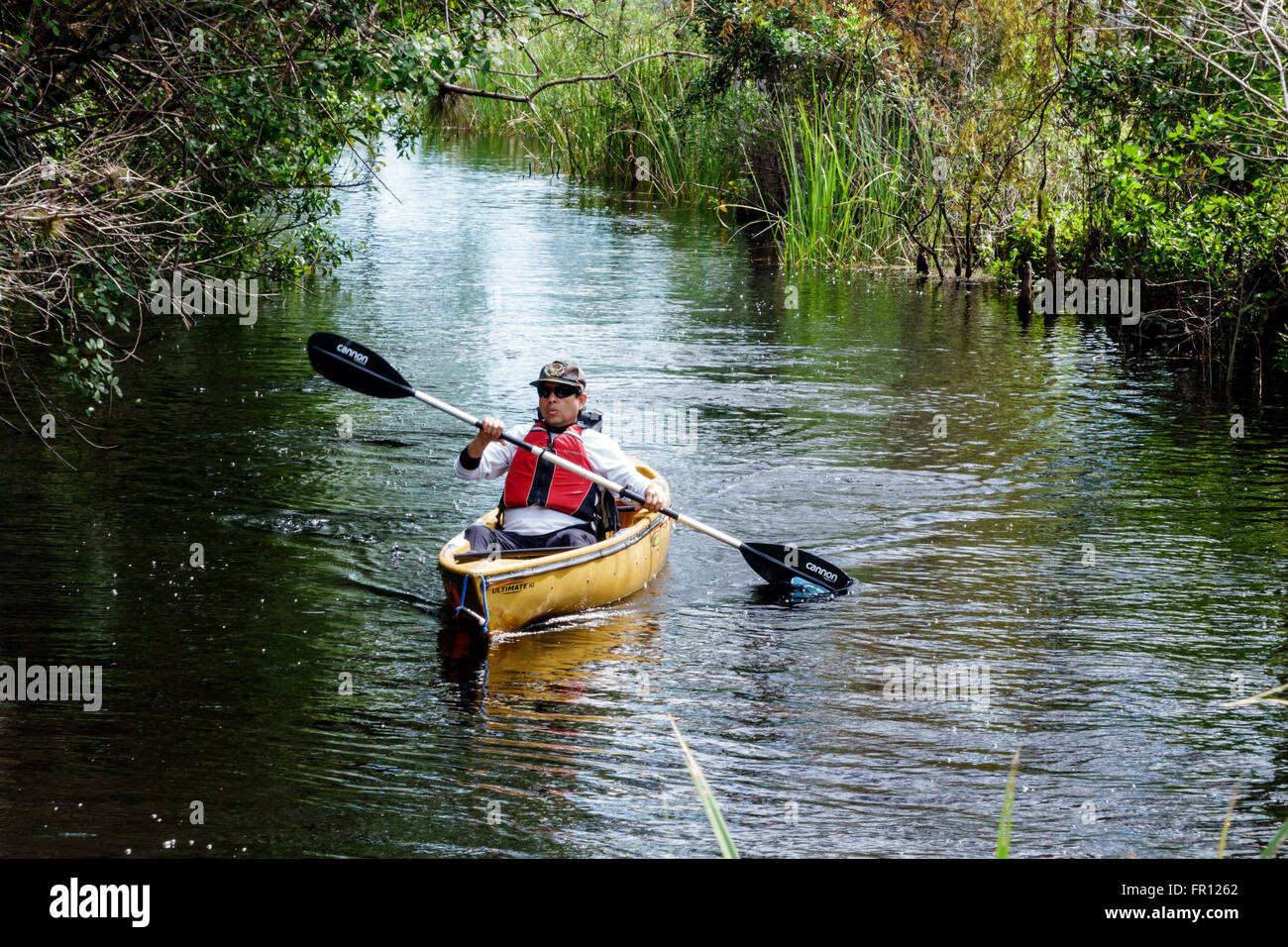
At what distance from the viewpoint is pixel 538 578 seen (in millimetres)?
7551

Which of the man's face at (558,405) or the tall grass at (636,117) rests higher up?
the tall grass at (636,117)

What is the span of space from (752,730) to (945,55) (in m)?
14.6

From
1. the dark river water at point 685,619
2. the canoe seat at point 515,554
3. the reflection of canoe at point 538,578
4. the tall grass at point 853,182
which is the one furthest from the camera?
the tall grass at point 853,182

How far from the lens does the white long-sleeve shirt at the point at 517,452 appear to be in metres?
8.08

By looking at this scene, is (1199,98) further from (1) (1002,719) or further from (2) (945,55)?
(1) (1002,719)

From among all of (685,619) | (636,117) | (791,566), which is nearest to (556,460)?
(685,619)

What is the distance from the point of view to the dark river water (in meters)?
5.62

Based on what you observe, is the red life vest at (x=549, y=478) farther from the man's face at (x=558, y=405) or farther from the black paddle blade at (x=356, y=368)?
the black paddle blade at (x=356, y=368)

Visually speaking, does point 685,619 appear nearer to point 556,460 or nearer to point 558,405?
point 556,460

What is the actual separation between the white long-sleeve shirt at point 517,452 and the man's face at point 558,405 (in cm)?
16

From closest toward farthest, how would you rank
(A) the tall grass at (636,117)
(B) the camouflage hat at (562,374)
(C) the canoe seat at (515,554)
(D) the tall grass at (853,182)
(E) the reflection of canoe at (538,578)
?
(E) the reflection of canoe at (538,578)
(C) the canoe seat at (515,554)
(B) the camouflage hat at (562,374)
(D) the tall grass at (853,182)
(A) the tall grass at (636,117)

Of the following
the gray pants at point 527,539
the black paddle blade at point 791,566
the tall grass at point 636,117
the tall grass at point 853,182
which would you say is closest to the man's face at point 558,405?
the gray pants at point 527,539

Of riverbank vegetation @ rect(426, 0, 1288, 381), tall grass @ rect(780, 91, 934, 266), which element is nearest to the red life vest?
riverbank vegetation @ rect(426, 0, 1288, 381)

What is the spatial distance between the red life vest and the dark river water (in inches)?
27.6
